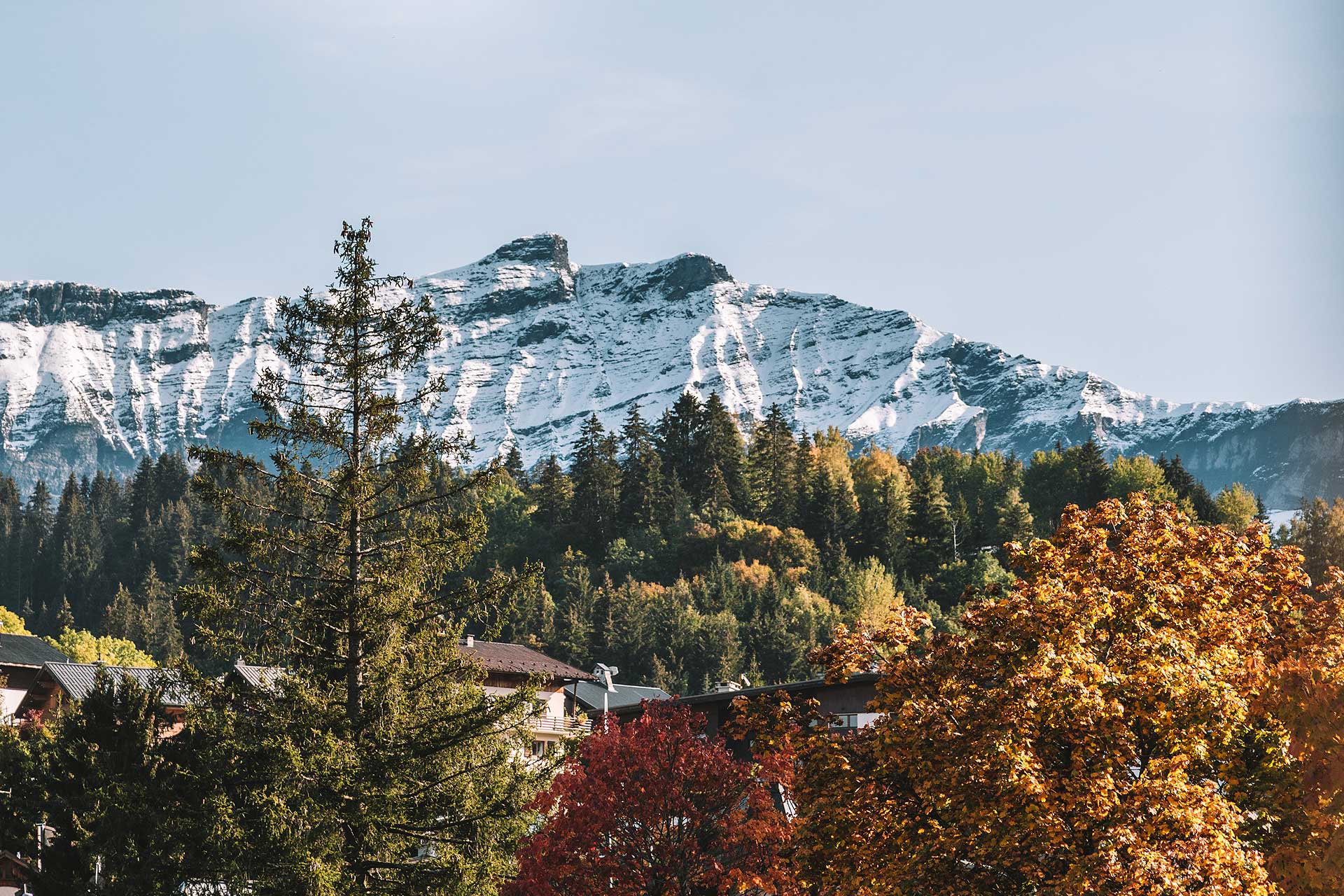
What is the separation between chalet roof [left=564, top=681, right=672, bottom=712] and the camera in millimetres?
63656

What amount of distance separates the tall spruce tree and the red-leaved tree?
239cm

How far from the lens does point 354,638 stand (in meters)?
25.3

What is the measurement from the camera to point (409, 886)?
80.9 feet

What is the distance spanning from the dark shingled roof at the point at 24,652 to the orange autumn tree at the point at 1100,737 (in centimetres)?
5826

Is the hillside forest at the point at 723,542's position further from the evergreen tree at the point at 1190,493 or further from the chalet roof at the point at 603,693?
the chalet roof at the point at 603,693

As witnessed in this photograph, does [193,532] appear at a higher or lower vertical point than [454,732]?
higher

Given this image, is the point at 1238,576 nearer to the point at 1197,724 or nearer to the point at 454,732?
the point at 1197,724

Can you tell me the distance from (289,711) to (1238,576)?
53.4 ft

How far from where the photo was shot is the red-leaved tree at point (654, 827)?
74.9ft

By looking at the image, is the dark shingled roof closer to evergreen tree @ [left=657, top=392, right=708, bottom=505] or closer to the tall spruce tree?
the tall spruce tree

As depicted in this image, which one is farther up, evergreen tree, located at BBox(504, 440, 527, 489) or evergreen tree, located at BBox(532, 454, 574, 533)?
evergreen tree, located at BBox(504, 440, 527, 489)

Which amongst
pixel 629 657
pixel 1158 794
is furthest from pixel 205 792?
pixel 629 657

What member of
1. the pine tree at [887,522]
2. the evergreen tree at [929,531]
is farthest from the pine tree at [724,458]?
the evergreen tree at [929,531]

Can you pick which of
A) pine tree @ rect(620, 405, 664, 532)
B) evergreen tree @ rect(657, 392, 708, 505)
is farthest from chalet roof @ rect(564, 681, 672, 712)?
evergreen tree @ rect(657, 392, 708, 505)
